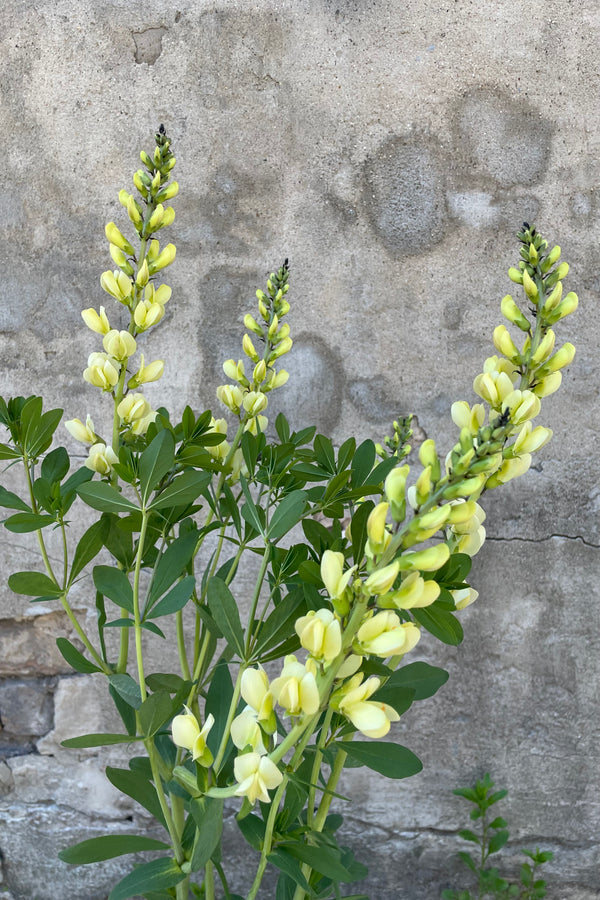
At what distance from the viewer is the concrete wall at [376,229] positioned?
1.51m

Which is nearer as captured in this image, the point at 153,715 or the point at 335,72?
the point at 153,715

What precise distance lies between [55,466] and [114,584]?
197 mm

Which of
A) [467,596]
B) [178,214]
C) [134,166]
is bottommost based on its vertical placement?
[467,596]

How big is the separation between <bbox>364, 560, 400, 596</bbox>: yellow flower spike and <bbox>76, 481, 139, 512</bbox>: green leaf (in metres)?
0.33

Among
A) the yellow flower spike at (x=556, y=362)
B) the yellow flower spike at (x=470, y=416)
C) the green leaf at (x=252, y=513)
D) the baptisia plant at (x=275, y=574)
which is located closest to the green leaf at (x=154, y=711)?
the baptisia plant at (x=275, y=574)

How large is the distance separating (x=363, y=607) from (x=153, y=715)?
33 centimetres

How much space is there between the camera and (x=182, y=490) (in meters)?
0.79

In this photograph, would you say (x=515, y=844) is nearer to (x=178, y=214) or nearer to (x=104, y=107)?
(x=178, y=214)

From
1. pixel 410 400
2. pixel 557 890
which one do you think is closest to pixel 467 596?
pixel 410 400

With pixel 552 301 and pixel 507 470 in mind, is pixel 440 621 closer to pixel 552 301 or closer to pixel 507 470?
pixel 507 470

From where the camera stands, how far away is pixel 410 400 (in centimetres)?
158

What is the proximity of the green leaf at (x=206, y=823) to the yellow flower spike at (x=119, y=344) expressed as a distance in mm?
519

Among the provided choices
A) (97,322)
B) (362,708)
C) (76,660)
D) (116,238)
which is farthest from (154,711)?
(116,238)

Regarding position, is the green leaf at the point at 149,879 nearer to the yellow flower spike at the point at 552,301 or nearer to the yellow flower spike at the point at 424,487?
the yellow flower spike at the point at 424,487
